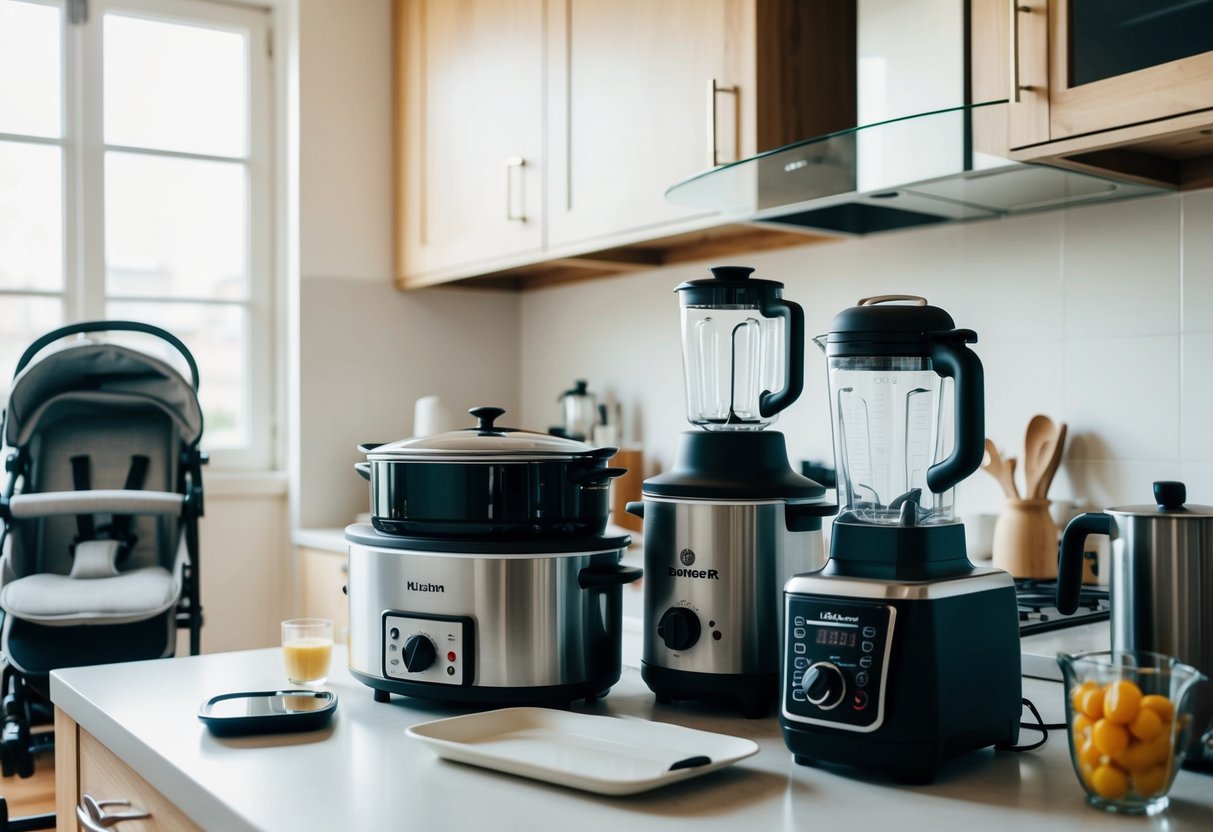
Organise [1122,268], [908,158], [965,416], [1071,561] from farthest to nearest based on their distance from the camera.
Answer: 1. [1122,268]
2. [908,158]
3. [1071,561]
4. [965,416]

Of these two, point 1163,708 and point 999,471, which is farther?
point 999,471

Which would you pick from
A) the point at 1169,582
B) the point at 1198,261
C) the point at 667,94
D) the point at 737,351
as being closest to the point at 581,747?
the point at 1169,582

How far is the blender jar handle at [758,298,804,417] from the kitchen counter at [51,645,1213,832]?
0.33m

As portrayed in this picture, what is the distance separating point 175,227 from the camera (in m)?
3.34

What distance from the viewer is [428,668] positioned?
1133mm

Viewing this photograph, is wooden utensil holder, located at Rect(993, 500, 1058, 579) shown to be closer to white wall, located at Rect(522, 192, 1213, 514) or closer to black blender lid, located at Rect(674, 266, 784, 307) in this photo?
white wall, located at Rect(522, 192, 1213, 514)

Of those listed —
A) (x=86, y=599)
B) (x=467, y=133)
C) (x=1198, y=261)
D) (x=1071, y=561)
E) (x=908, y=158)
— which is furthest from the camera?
(x=467, y=133)

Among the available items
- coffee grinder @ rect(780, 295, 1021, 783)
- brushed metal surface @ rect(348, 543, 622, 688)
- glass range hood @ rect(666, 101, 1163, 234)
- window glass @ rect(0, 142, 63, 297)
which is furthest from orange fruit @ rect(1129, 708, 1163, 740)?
window glass @ rect(0, 142, 63, 297)

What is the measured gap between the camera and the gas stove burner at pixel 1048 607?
1.59 metres

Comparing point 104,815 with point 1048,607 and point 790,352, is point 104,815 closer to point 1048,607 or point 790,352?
point 790,352

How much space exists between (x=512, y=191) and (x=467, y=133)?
1.04 feet

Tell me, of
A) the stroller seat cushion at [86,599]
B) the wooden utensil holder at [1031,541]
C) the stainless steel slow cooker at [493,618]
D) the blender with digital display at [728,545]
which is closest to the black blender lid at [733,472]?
the blender with digital display at [728,545]

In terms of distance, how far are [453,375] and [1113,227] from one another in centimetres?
206

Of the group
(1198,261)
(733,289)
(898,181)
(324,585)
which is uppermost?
(898,181)
